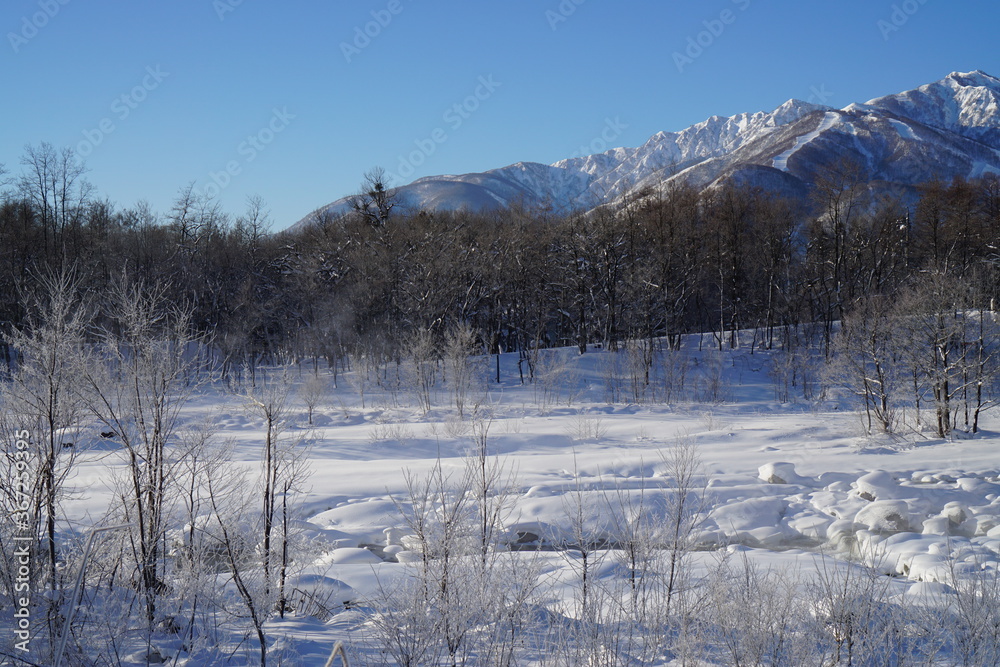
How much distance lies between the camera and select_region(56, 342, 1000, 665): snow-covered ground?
10.3 m

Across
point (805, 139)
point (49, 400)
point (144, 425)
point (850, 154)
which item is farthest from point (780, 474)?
point (805, 139)

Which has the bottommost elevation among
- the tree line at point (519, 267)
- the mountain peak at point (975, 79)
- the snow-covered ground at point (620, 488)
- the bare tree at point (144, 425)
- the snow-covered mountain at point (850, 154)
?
the snow-covered ground at point (620, 488)

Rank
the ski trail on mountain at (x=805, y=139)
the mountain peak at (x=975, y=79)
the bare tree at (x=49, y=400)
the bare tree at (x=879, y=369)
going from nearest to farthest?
the bare tree at (x=49, y=400) < the bare tree at (x=879, y=369) < the ski trail on mountain at (x=805, y=139) < the mountain peak at (x=975, y=79)

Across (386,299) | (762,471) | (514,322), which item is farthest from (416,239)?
(762,471)

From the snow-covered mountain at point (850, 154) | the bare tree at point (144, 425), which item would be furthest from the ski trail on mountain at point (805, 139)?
the bare tree at point (144, 425)

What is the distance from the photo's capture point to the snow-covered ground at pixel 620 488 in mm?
10297

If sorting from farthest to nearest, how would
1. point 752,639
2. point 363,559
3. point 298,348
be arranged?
point 298,348 < point 363,559 < point 752,639

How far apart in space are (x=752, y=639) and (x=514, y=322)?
30.6 m

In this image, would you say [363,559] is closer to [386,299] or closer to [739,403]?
[739,403]

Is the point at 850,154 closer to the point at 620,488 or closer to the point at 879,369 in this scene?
the point at 879,369

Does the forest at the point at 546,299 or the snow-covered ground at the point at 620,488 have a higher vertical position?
the forest at the point at 546,299

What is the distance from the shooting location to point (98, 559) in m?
8.91

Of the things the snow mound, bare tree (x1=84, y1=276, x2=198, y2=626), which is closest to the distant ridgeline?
the snow mound

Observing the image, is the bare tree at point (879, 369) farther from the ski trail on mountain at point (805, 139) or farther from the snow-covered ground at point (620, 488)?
the ski trail on mountain at point (805, 139)
